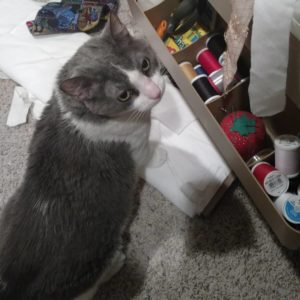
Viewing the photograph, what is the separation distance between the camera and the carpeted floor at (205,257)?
1.11 metres

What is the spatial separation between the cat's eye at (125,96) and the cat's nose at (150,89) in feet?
0.11

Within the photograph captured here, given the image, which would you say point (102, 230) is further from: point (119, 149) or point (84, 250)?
point (119, 149)

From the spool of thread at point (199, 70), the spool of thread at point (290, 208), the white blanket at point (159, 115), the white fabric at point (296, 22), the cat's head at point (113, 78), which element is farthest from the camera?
the spool of thread at point (199, 70)

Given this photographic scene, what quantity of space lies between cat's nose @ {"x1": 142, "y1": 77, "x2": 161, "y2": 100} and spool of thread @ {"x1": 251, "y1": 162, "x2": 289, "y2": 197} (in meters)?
0.43

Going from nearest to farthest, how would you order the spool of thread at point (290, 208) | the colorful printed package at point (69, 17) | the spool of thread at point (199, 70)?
the spool of thread at point (290, 208)
the spool of thread at point (199, 70)
the colorful printed package at point (69, 17)

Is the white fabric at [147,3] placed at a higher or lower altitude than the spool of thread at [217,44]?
higher

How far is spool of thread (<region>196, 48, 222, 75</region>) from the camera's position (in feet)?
4.16

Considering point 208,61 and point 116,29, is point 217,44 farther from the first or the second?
point 116,29

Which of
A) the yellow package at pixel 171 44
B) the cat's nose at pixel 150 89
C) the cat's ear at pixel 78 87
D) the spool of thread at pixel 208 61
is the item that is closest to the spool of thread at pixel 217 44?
the spool of thread at pixel 208 61

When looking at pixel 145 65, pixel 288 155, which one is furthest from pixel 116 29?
pixel 288 155

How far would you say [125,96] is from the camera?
33.7 inches

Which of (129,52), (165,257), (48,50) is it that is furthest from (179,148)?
(48,50)

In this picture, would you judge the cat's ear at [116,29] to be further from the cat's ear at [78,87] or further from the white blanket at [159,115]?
the white blanket at [159,115]

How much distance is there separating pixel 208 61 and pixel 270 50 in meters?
0.53
